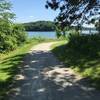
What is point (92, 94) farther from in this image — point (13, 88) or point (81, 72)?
point (81, 72)

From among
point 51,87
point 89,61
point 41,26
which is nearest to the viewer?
point 51,87

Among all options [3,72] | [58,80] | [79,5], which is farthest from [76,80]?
[79,5]

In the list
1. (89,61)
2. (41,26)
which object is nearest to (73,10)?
(89,61)

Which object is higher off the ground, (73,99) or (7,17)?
(7,17)

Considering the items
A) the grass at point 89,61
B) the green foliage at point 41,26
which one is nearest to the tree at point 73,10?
the grass at point 89,61

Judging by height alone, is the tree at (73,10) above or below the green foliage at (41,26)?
above

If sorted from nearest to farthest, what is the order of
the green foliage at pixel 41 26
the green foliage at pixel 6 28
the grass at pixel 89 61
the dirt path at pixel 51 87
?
the dirt path at pixel 51 87
the grass at pixel 89 61
the green foliage at pixel 6 28
the green foliage at pixel 41 26

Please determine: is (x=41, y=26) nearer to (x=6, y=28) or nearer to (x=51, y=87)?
(x=6, y=28)

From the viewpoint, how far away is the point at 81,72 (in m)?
16.6

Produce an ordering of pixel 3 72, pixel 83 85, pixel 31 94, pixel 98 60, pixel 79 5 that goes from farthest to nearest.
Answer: pixel 79 5 → pixel 98 60 → pixel 3 72 → pixel 83 85 → pixel 31 94

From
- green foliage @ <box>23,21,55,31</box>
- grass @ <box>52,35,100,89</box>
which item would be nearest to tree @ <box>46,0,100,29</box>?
grass @ <box>52,35,100,89</box>

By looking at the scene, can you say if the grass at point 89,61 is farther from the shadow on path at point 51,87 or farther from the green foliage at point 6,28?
the green foliage at point 6,28

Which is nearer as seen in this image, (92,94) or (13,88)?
(92,94)

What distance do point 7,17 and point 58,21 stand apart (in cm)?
1030
